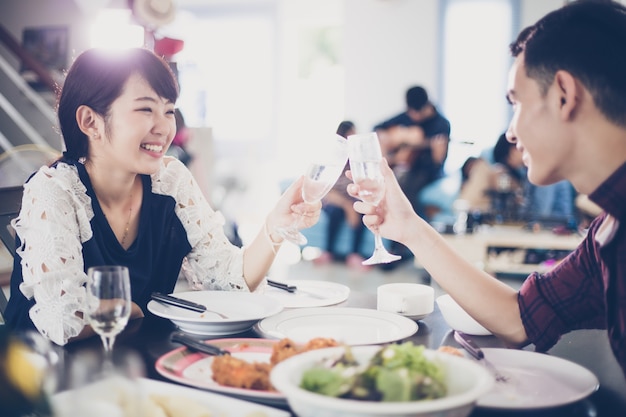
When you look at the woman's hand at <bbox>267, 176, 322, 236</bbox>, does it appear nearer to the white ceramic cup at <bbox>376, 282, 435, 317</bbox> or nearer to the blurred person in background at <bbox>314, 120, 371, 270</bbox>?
the white ceramic cup at <bbox>376, 282, 435, 317</bbox>

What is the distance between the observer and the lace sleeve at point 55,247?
1.28 meters

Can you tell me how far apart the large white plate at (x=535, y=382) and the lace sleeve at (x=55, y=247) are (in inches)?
30.5

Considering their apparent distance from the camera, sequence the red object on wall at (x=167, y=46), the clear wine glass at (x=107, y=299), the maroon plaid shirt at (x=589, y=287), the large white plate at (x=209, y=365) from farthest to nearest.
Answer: the red object on wall at (x=167, y=46) < the maroon plaid shirt at (x=589, y=287) < the clear wine glass at (x=107, y=299) < the large white plate at (x=209, y=365)

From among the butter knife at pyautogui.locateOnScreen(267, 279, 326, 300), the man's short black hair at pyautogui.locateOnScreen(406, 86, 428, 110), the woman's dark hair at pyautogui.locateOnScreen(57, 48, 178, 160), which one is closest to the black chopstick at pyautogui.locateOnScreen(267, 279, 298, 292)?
the butter knife at pyautogui.locateOnScreen(267, 279, 326, 300)

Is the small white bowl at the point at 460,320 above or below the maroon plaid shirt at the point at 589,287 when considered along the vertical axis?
below

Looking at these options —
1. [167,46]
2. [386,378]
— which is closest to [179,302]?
[386,378]

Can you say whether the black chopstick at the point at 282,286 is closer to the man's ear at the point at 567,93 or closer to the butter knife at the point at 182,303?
the butter knife at the point at 182,303

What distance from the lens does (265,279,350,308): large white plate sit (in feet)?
4.90

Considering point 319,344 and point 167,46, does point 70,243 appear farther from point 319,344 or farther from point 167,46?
point 167,46

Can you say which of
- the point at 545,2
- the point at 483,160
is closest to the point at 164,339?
the point at 483,160

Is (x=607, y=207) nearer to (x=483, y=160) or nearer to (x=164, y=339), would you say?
(x=164, y=339)

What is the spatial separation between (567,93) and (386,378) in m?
0.63

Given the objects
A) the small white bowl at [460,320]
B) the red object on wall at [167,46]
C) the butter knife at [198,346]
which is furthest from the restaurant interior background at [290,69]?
the butter knife at [198,346]

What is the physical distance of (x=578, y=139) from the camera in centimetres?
113
